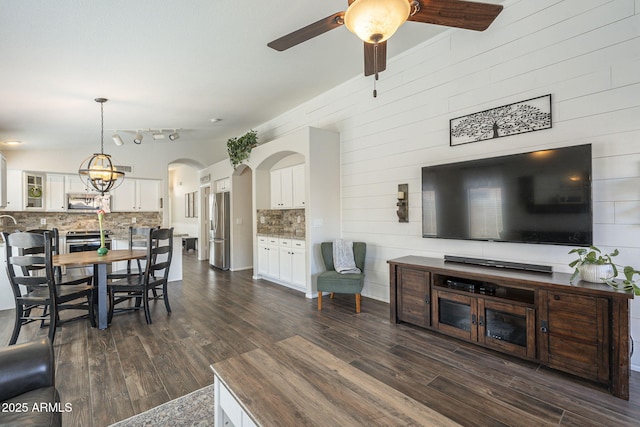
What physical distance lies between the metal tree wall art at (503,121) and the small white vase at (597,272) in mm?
1324

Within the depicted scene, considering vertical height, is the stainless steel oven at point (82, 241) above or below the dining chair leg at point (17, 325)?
above

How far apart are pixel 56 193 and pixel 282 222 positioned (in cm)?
479

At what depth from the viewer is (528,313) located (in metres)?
2.40

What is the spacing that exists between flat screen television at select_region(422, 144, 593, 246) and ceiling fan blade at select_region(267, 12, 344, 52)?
6.57 feet

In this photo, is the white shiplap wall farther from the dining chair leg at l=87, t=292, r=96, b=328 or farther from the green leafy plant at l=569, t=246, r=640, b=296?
the dining chair leg at l=87, t=292, r=96, b=328

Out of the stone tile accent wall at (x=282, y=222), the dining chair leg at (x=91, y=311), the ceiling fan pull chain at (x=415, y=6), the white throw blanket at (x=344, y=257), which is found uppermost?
the ceiling fan pull chain at (x=415, y=6)

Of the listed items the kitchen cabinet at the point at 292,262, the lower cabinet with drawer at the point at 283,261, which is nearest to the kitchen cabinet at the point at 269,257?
the lower cabinet with drawer at the point at 283,261

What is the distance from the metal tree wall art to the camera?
2770mm

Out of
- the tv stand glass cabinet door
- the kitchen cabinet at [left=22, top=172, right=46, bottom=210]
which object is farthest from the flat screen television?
the kitchen cabinet at [left=22, top=172, right=46, bottom=210]

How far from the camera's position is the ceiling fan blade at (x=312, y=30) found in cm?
196

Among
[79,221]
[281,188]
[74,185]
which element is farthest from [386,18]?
[79,221]

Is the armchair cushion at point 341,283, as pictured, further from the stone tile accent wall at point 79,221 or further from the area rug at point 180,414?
the stone tile accent wall at point 79,221

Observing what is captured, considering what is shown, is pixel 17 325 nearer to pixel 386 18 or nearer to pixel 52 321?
pixel 52 321

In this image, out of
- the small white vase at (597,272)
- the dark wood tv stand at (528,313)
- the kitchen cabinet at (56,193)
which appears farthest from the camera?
the kitchen cabinet at (56,193)
